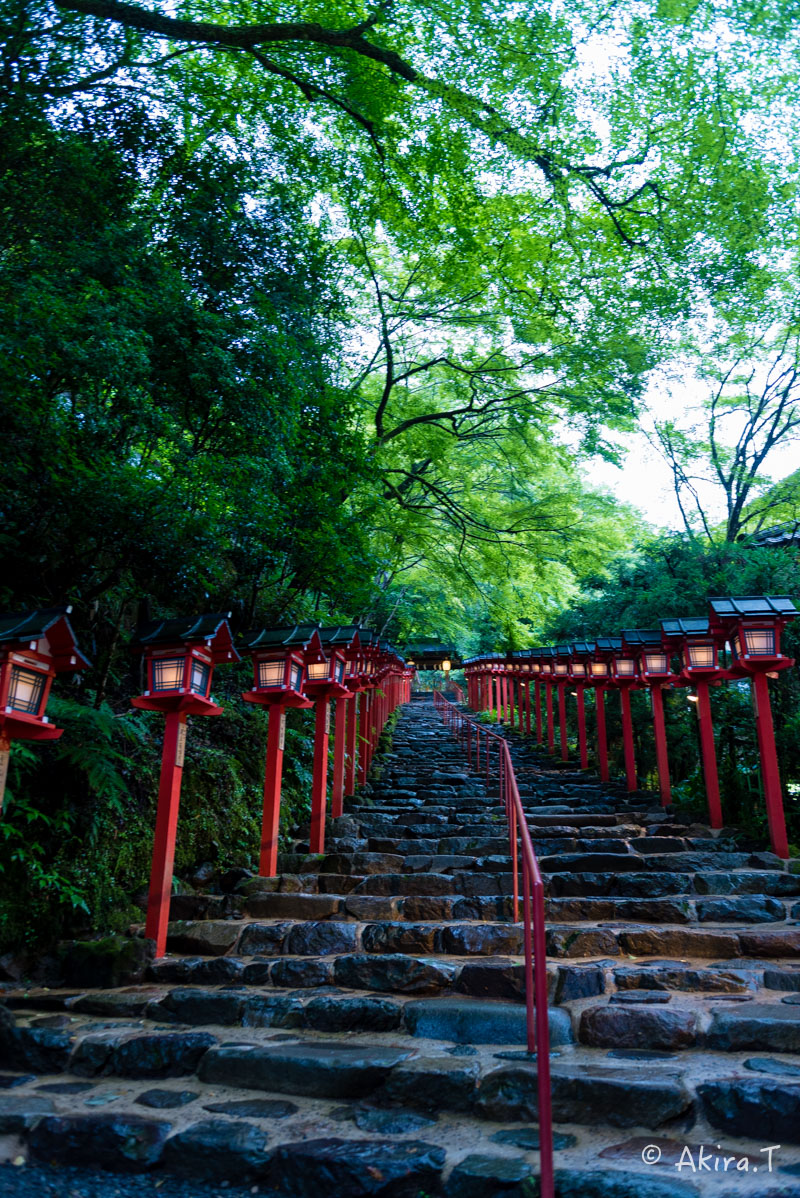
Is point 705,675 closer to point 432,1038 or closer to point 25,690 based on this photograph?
point 432,1038

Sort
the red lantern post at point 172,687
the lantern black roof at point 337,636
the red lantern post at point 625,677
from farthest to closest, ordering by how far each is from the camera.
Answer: the red lantern post at point 625,677, the lantern black roof at point 337,636, the red lantern post at point 172,687

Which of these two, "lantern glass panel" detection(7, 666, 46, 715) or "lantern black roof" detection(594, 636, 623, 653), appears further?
"lantern black roof" detection(594, 636, 623, 653)

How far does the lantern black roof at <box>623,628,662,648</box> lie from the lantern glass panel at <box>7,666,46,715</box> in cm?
870

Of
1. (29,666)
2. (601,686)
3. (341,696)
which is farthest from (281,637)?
(601,686)

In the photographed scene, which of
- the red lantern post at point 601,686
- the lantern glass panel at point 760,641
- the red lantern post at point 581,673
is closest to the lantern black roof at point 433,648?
the red lantern post at point 581,673

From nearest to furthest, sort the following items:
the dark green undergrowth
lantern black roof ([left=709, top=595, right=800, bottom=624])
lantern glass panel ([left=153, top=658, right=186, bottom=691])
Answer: the dark green undergrowth, lantern glass panel ([left=153, top=658, right=186, bottom=691]), lantern black roof ([left=709, top=595, right=800, bottom=624])

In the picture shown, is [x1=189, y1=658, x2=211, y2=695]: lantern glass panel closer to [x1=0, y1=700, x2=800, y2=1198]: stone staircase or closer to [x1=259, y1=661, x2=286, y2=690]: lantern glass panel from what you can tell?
[x1=259, y1=661, x2=286, y2=690]: lantern glass panel

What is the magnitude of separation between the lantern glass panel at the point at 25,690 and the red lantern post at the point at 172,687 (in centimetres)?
124

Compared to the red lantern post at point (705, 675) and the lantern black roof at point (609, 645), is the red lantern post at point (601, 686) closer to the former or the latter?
the lantern black roof at point (609, 645)

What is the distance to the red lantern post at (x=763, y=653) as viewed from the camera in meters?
7.57

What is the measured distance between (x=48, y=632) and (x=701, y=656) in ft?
25.1

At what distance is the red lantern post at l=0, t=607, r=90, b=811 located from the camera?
4.49m

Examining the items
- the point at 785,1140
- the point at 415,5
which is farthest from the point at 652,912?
the point at 415,5

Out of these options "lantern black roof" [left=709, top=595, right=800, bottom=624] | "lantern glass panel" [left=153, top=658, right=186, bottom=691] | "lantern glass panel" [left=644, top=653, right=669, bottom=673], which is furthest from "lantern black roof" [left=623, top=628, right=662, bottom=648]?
"lantern glass panel" [left=153, top=658, right=186, bottom=691]
